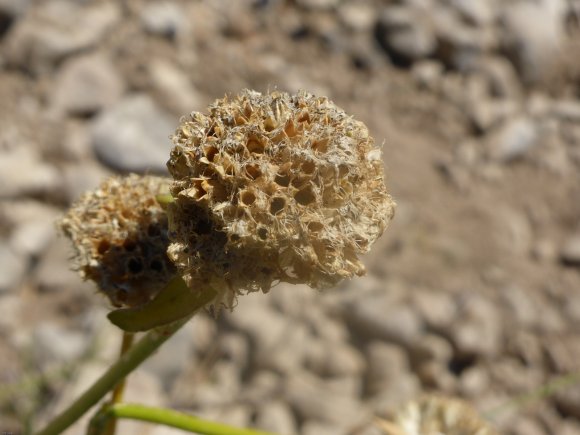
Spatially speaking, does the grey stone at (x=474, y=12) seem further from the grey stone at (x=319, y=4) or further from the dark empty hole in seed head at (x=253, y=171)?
the dark empty hole in seed head at (x=253, y=171)

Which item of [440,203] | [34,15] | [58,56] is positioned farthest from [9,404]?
[440,203]

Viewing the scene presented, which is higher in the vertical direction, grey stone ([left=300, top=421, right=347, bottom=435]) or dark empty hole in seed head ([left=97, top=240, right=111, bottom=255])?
grey stone ([left=300, top=421, right=347, bottom=435])

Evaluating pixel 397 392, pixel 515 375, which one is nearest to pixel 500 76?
pixel 515 375

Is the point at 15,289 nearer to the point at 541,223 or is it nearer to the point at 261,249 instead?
the point at 261,249

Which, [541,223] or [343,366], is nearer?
[343,366]

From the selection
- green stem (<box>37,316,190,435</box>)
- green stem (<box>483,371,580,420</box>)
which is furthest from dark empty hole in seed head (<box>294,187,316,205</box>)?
green stem (<box>483,371,580,420</box>)

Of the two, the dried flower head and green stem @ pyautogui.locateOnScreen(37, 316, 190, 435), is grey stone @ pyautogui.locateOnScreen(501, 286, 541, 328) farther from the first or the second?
green stem @ pyautogui.locateOnScreen(37, 316, 190, 435)

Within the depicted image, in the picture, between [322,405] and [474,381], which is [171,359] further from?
[474,381]
